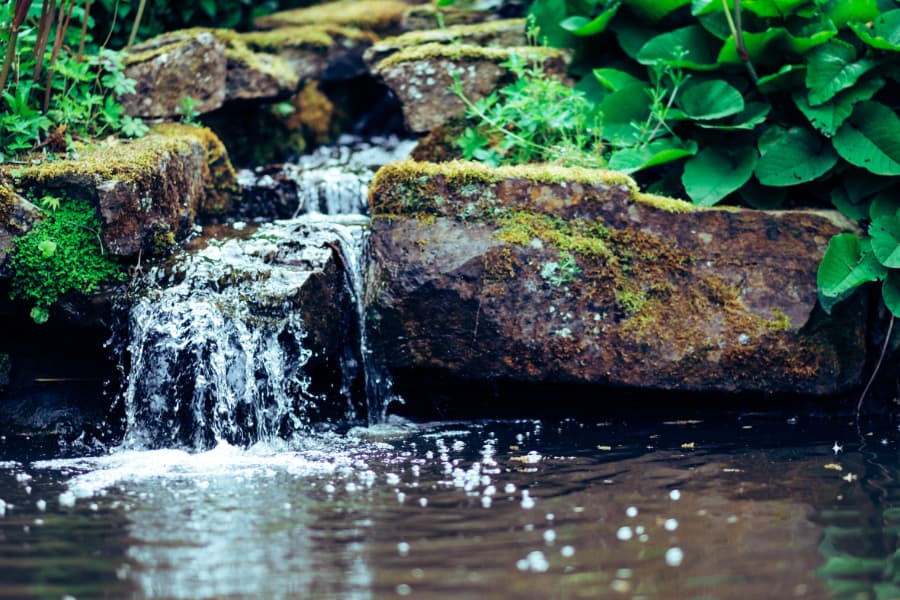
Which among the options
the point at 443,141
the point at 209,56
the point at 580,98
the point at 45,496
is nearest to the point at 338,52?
the point at 209,56

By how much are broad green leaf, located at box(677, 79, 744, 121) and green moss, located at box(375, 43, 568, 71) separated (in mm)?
1398

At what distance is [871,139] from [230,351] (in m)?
4.36

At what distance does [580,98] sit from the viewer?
7.12 m

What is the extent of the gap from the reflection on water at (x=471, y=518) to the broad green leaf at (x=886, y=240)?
3.62 feet

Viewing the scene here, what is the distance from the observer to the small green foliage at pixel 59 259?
19.9 feet

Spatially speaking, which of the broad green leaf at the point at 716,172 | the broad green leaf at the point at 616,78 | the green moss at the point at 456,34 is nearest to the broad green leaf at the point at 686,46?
the broad green leaf at the point at 616,78

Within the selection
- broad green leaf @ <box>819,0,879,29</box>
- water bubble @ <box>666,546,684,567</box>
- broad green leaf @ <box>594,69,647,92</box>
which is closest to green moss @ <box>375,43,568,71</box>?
broad green leaf @ <box>594,69,647,92</box>

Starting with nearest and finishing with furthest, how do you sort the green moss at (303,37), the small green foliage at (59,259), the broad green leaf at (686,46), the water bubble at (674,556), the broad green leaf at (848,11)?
the water bubble at (674,556), the small green foliage at (59,259), the broad green leaf at (848,11), the broad green leaf at (686,46), the green moss at (303,37)

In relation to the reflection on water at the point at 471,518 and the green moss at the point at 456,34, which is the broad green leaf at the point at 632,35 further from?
the reflection on water at the point at 471,518

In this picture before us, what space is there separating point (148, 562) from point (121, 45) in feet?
21.7

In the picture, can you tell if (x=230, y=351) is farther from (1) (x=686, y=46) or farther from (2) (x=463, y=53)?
(1) (x=686, y=46)

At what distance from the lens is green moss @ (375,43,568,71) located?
25.8 ft

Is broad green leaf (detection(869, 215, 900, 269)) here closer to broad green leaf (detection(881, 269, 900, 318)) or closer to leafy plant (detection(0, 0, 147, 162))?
broad green leaf (detection(881, 269, 900, 318))

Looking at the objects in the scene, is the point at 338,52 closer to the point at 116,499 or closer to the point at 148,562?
the point at 116,499
